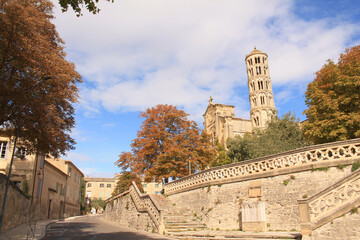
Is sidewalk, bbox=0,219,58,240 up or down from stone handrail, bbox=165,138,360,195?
down

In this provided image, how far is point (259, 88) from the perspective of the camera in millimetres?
64938

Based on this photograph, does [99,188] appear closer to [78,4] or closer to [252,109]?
[252,109]

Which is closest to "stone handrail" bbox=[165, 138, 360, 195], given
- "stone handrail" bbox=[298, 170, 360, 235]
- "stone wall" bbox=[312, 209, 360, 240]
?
"stone handrail" bbox=[298, 170, 360, 235]

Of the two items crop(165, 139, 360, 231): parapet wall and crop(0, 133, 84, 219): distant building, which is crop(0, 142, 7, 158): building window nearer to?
crop(0, 133, 84, 219): distant building

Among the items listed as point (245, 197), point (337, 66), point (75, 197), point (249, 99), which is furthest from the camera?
point (249, 99)

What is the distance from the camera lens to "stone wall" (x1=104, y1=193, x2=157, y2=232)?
16.8m

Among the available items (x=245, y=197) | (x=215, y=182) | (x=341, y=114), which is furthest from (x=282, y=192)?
(x=341, y=114)

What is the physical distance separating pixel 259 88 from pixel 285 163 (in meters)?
54.8

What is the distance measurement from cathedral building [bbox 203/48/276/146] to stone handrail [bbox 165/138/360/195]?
41.9m

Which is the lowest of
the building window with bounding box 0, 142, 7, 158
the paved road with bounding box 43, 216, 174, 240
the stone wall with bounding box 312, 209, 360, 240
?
the paved road with bounding box 43, 216, 174, 240

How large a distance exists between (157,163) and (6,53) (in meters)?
15.8

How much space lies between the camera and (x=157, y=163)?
23500 millimetres

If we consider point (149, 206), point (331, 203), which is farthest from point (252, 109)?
point (331, 203)

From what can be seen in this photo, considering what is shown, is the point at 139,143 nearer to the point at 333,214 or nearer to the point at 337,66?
the point at 337,66
